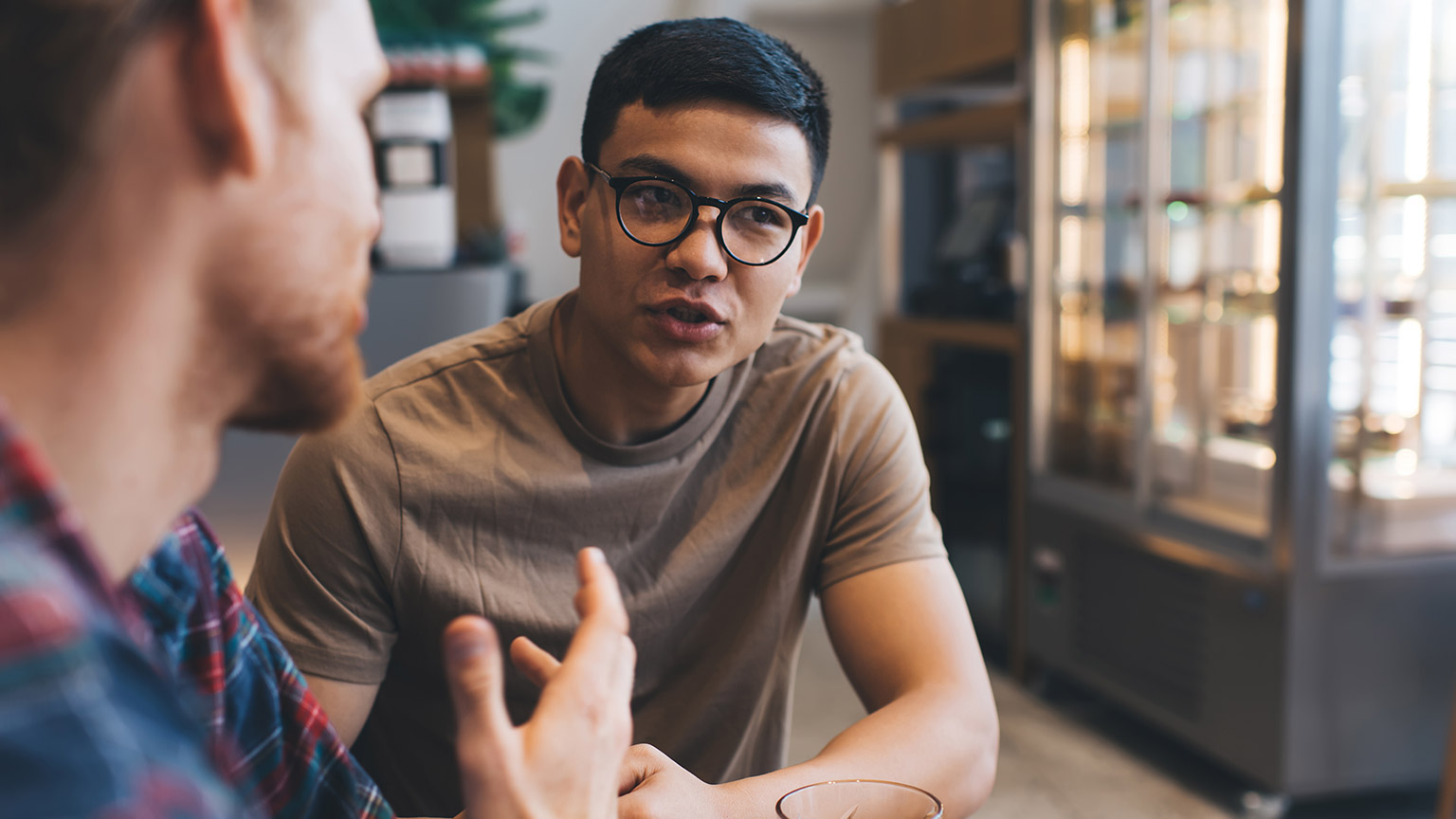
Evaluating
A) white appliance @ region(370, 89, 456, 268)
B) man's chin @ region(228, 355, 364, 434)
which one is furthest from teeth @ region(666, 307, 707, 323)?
white appliance @ region(370, 89, 456, 268)

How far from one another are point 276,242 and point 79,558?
7.6 inches

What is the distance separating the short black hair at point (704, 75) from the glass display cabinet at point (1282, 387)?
173 cm

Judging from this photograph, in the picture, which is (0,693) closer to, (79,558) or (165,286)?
(79,558)

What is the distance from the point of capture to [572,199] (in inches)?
48.5

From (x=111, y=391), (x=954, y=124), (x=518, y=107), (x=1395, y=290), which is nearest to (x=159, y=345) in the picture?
(x=111, y=391)

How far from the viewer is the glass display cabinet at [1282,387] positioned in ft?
8.10

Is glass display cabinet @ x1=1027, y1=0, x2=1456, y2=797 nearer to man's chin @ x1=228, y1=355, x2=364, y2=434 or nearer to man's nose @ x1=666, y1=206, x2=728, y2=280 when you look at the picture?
man's nose @ x1=666, y1=206, x2=728, y2=280

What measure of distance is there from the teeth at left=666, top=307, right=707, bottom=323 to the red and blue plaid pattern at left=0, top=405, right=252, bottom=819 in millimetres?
737

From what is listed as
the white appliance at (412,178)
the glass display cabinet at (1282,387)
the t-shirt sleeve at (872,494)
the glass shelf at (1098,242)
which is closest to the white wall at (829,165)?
the glass shelf at (1098,242)

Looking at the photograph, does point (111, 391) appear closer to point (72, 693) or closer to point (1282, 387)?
point (72, 693)

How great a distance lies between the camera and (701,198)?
3.58 feet

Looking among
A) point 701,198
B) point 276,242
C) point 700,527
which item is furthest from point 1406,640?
point 276,242

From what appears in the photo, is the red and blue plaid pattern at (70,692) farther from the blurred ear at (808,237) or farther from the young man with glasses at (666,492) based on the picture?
the blurred ear at (808,237)

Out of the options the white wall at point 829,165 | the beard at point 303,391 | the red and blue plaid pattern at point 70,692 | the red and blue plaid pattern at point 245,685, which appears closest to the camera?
the red and blue plaid pattern at point 70,692
